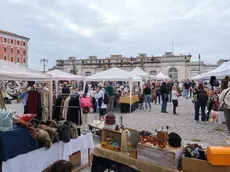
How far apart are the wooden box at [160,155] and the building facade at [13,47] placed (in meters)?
73.0

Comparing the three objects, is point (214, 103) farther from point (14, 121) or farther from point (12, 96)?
point (12, 96)

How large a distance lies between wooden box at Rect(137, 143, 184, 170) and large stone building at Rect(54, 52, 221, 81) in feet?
140

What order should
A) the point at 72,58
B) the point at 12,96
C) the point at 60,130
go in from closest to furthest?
the point at 60,130
the point at 12,96
the point at 72,58

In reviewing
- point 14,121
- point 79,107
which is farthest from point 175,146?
point 79,107

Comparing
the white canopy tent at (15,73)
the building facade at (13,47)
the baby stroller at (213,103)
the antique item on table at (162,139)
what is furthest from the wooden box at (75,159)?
the building facade at (13,47)

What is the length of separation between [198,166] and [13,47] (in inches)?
3151

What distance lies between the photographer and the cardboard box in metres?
2.33

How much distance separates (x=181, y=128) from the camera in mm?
7941

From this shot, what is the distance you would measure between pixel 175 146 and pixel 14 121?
249 centimetres

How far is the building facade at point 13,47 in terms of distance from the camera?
69.1m

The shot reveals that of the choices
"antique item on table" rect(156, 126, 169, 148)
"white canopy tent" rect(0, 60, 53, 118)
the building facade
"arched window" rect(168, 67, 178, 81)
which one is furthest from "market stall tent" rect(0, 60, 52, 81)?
the building facade

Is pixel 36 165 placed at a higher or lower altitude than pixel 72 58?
lower

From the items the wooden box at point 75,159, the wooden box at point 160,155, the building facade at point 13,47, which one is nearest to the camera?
the wooden box at point 160,155

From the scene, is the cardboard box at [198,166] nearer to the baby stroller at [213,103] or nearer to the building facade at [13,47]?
the baby stroller at [213,103]
